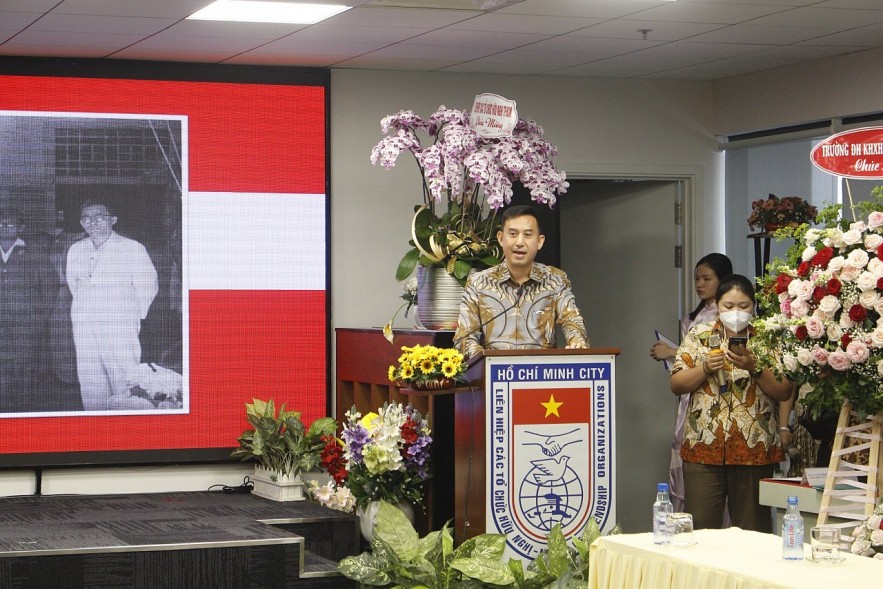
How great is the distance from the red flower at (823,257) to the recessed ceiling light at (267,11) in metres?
2.29

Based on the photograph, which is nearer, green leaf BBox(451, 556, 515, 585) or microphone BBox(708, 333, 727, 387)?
green leaf BBox(451, 556, 515, 585)

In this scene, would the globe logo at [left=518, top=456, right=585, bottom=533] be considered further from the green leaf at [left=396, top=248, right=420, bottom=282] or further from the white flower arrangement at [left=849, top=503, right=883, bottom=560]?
the green leaf at [left=396, top=248, right=420, bottom=282]

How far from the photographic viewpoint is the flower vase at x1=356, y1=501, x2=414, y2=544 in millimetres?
5719

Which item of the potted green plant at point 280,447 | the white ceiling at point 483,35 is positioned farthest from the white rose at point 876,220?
the potted green plant at point 280,447

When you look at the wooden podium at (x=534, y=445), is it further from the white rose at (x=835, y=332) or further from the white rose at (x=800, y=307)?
the white rose at (x=835, y=332)

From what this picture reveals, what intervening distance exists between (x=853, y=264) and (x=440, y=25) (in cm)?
250

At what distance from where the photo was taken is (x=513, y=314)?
5.32 metres

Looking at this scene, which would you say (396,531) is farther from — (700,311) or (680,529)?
(700,311)

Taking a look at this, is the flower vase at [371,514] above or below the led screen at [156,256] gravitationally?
below

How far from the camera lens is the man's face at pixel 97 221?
6.66 m

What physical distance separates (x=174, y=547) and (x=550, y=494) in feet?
4.89

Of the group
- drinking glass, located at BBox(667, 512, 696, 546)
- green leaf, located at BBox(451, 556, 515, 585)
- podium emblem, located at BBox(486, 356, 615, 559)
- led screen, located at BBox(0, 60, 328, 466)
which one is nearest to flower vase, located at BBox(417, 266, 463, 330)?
podium emblem, located at BBox(486, 356, 615, 559)

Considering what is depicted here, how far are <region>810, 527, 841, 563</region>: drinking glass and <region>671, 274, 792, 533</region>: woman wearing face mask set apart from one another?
1918 millimetres

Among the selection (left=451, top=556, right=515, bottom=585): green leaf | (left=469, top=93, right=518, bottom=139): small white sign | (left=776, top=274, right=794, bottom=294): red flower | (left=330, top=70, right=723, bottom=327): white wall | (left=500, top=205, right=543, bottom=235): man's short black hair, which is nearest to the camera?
(left=776, top=274, right=794, bottom=294): red flower
